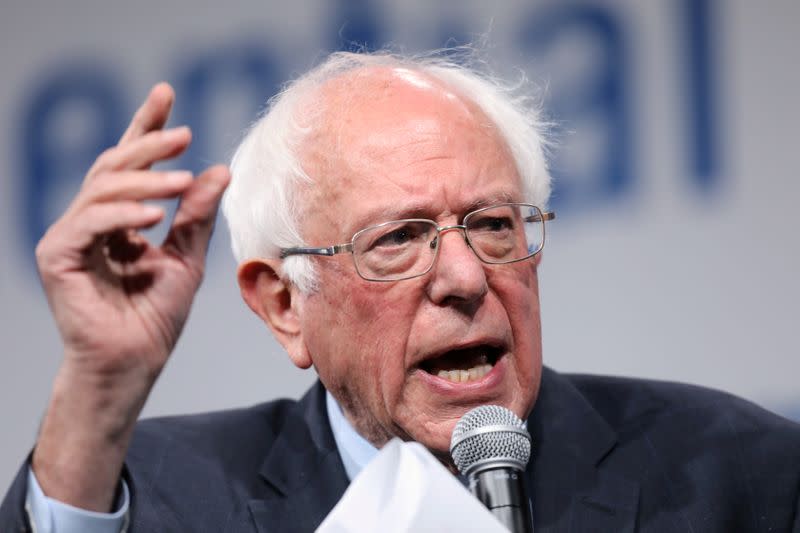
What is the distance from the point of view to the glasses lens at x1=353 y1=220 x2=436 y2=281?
216 centimetres

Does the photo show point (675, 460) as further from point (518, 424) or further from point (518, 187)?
point (518, 424)

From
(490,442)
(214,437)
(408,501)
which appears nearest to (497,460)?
(490,442)

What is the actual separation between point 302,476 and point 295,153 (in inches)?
28.2

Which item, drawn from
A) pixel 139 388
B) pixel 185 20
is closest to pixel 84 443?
pixel 139 388

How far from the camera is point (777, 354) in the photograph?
3.11 metres

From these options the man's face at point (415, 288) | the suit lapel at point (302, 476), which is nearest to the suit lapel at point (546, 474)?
the suit lapel at point (302, 476)

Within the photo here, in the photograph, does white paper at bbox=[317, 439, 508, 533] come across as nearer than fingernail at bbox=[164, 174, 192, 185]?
Yes

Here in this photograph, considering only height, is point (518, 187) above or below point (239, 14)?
below

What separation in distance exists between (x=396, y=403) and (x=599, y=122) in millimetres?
1428

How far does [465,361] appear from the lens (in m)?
2.19

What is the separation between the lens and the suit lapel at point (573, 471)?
224 cm

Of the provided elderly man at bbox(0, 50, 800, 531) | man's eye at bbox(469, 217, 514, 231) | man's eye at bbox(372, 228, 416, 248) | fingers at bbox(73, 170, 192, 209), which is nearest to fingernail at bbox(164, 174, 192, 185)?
fingers at bbox(73, 170, 192, 209)

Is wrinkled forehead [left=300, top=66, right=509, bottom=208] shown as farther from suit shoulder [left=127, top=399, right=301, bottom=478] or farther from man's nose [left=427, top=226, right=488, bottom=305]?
suit shoulder [left=127, top=399, right=301, bottom=478]

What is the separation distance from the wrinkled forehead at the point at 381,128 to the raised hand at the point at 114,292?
54cm
